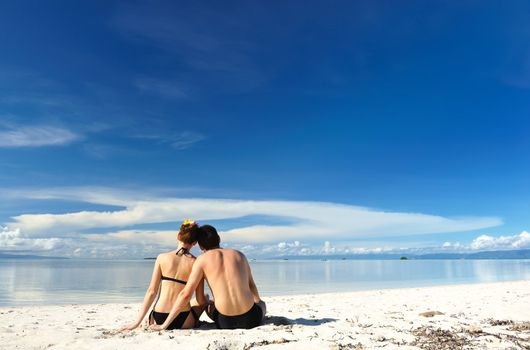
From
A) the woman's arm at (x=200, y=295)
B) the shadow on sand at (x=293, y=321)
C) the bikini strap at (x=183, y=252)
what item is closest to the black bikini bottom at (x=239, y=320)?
the woman's arm at (x=200, y=295)

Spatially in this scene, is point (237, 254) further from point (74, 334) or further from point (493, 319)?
point (493, 319)

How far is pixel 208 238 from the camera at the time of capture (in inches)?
243

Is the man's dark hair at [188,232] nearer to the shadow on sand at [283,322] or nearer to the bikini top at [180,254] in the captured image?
the bikini top at [180,254]

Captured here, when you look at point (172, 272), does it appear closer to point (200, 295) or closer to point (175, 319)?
point (200, 295)

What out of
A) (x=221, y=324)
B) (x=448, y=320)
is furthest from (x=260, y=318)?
(x=448, y=320)

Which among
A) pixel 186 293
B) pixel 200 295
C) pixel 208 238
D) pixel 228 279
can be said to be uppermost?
pixel 208 238

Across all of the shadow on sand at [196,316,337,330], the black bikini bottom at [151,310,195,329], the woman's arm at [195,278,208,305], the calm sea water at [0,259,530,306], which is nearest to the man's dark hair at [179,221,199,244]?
the woman's arm at [195,278,208,305]

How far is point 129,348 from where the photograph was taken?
16.6 ft

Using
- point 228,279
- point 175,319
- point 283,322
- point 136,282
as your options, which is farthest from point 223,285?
point 136,282

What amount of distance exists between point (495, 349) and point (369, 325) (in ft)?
6.96

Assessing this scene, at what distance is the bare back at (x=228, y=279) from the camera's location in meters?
5.93

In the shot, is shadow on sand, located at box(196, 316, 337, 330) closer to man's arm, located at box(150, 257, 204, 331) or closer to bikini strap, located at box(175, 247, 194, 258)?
man's arm, located at box(150, 257, 204, 331)

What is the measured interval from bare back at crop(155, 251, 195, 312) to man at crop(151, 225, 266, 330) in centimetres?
25

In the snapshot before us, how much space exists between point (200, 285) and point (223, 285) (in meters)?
0.45
